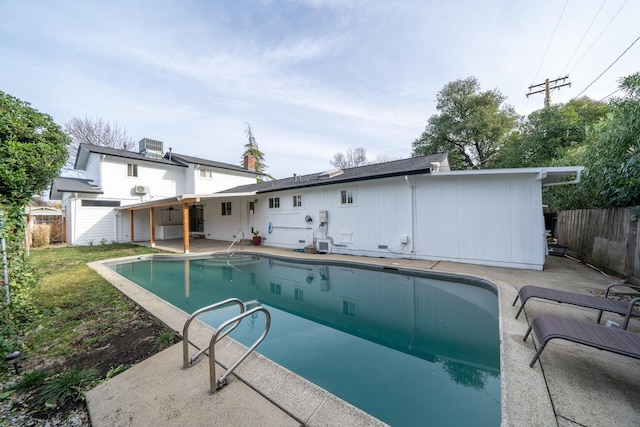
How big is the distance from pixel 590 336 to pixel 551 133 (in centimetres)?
1683

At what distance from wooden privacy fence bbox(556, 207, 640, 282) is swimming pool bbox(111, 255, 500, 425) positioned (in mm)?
3116

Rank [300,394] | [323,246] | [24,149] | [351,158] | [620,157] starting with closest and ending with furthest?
[300,394] → [24,149] → [620,157] → [323,246] → [351,158]

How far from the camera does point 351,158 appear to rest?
32094mm

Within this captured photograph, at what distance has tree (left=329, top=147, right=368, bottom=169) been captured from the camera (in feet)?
105

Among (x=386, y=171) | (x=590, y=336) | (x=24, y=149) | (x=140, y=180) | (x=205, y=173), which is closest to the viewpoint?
(x=590, y=336)

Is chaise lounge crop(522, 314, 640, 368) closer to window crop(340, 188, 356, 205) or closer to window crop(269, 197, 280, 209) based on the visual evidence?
window crop(340, 188, 356, 205)

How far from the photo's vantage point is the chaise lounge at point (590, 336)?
216 centimetres

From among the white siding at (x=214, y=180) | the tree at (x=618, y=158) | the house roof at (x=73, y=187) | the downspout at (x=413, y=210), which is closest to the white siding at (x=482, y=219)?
the downspout at (x=413, y=210)

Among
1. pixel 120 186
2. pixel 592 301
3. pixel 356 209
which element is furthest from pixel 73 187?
pixel 592 301

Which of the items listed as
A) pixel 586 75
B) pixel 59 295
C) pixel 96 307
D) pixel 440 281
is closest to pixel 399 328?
pixel 440 281

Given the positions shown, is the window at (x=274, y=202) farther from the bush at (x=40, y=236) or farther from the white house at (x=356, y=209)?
the bush at (x=40, y=236)

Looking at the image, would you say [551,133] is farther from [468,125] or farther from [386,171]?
[386,171]

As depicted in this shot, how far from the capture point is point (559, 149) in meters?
13.5

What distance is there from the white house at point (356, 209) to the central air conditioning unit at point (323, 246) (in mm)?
42
